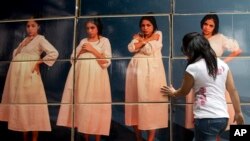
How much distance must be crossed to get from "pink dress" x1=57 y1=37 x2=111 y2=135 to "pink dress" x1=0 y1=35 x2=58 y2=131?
231mm

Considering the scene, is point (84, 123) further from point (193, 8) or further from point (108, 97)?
point (193, 8)

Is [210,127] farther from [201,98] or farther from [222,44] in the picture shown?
[222,44]

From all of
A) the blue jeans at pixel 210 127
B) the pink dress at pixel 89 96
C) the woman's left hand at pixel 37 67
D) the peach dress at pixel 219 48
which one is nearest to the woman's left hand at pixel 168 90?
the peach dress at pixel 219 48

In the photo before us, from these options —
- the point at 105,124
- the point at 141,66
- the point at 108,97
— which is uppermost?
the point at 141,66

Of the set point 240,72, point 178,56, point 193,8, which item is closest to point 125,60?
point 178,56

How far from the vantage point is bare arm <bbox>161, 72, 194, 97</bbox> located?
3.38 m

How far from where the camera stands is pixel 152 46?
4.27 meters

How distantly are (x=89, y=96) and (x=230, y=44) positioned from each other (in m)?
1.45

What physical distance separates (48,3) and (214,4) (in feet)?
5.55

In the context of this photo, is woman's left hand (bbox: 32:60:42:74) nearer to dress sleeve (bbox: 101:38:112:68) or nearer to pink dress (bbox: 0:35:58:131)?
pink dress (bbox: 0:35:58:131)

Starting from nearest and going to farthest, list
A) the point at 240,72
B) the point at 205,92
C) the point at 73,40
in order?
1. the point at 205,92
2. the point at 240,72
3. the point at 73,40

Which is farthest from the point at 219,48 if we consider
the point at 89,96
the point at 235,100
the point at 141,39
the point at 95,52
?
the point at 89,96

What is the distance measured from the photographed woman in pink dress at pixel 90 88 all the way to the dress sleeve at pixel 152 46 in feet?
1.18

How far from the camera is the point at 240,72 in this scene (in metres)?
4.15
